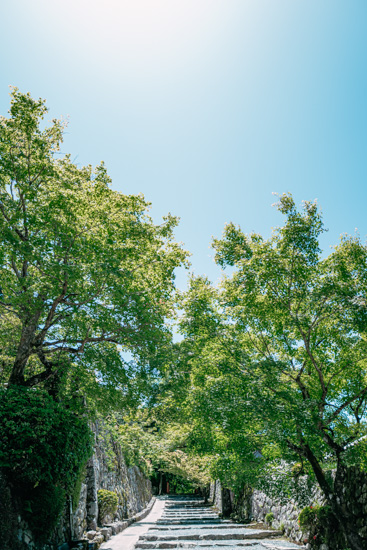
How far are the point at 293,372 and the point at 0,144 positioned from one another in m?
10.8

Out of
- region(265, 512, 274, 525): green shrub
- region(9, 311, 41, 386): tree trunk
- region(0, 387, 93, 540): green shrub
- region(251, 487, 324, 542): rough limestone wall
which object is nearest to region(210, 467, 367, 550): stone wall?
region(251, 487, 324, 542): rough limestone wall

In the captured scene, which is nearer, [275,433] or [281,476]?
[275,433]

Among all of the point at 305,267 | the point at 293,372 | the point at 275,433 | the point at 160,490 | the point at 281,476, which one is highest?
the point at 305,267

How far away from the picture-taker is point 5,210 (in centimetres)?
945

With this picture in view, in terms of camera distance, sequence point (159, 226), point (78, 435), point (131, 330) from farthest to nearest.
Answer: point (159, 226) < point (131, 330) < point (78, 435)

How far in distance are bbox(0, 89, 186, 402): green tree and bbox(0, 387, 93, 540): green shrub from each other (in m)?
2.28

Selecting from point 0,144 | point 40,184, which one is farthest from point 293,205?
point 0,144

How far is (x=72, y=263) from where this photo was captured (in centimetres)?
920

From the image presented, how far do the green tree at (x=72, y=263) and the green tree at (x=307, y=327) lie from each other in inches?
95.4

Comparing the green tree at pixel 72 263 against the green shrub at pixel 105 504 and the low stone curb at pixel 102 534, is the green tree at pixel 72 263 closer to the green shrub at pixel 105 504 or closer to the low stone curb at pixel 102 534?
the low stone curb at pixel 102 534

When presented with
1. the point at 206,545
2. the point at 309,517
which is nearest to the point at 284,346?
the point at 309,517

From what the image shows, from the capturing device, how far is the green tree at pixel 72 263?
8.50m

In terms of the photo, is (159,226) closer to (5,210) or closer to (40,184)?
(40,184)

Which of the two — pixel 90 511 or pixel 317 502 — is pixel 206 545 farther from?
pixel 317 502
